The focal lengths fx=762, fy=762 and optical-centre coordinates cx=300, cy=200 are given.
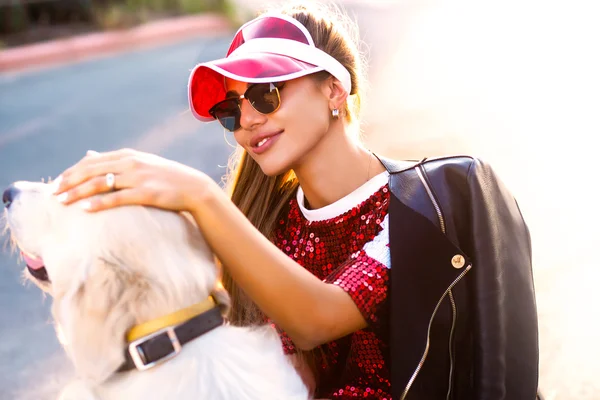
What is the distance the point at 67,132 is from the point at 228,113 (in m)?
7.13

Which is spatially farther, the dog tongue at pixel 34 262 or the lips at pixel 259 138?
the lips at pixel 259 138

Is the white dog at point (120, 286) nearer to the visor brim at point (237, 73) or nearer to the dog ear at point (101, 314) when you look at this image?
the dog ear at point (101, 314)

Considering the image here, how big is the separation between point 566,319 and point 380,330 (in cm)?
248

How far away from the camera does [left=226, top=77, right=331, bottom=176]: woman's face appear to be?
241 cm

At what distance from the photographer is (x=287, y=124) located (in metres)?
2.43

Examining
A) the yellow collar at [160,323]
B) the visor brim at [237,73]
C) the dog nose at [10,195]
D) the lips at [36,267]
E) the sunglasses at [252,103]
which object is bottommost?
the yellow collar at [160,323]

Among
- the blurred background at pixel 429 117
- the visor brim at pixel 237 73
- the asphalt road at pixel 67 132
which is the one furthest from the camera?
the blurred background at pixel 429 117

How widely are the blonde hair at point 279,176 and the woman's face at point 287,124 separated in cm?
9

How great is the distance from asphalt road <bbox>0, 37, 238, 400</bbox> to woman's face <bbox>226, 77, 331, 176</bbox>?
2225mm

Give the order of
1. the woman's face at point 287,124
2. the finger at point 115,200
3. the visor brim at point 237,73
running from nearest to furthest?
1. the finger at point 115,200
2. the visor brim at point 237,73
3. the woman's face at point 287,124

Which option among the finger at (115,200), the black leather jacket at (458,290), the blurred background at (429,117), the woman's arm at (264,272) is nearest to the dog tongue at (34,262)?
the finger at (115,200)

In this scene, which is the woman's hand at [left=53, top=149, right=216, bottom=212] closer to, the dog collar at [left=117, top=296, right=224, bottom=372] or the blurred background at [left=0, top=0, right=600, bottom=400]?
the dog collar at [left=117, top=296, right=224, bottom=372]

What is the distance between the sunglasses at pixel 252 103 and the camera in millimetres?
2357

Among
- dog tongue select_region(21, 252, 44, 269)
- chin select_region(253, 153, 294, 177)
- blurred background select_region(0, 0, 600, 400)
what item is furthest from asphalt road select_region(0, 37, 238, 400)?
dog tongue select_region(21, 252, 44, 269)
